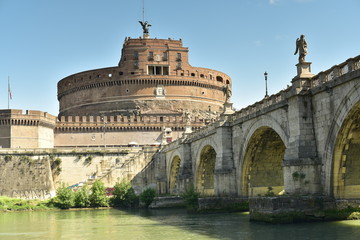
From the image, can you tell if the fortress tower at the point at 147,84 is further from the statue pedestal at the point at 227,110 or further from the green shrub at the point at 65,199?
the statue pedestal at the point at 227,110

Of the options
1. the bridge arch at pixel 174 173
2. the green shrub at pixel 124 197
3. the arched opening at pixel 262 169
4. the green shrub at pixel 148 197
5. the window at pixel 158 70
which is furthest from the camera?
the window at pixel 158 70

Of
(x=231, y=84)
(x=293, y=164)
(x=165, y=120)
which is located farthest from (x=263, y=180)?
(x=231, y=84)

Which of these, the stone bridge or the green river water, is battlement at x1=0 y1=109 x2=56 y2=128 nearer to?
the green river water

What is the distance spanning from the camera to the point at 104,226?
2664 centimetres

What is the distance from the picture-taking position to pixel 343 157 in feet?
63.4

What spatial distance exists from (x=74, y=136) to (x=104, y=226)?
40.5 metres

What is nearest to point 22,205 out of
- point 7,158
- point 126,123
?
point 7,158

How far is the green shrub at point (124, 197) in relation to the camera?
43.0m

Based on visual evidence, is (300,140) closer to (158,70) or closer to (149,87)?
(149,87)

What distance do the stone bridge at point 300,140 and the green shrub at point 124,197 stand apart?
13.7 m

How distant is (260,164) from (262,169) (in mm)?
380

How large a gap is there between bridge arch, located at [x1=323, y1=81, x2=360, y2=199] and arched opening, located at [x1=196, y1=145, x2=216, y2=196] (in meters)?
18.8

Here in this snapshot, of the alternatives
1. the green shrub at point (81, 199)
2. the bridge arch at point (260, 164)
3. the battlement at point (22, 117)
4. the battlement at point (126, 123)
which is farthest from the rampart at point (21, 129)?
the bridge arch at point (260, 164)

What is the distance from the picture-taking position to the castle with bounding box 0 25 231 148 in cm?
6619
